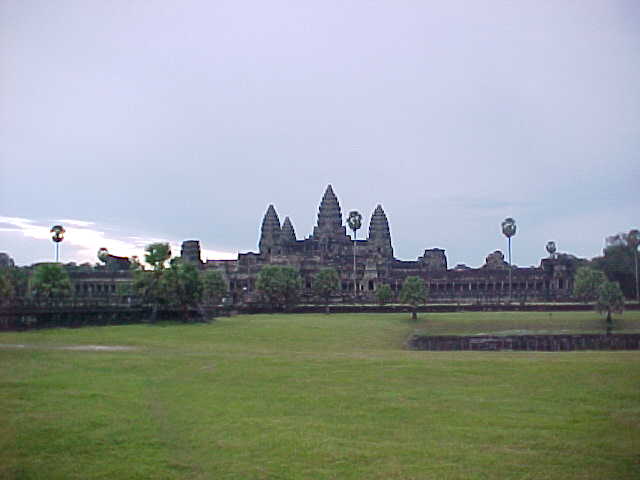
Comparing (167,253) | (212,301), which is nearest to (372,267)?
(212,301)

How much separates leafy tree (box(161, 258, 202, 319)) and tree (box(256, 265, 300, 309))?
70.9 ft

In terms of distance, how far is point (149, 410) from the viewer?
20.5 m

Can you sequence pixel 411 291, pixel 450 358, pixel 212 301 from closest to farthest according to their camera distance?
pixel 450 358
pixel 411 291
pixel 212 301

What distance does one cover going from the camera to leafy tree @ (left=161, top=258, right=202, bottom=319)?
6084 centimetres

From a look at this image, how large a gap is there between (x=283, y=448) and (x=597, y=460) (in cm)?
680

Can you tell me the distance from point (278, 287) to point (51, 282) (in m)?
26.5

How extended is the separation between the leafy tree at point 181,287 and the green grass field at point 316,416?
25836mm

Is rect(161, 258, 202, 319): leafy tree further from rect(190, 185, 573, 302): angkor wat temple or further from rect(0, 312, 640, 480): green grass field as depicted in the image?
rect(190, 185, 573, 302): angkor wat temple

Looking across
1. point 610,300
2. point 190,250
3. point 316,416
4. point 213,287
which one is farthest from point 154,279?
point 190,250

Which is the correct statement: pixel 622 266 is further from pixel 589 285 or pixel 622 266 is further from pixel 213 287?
pixel 213 287

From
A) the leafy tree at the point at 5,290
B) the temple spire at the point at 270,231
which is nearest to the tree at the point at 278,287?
the leafy tree at the point at 5,290

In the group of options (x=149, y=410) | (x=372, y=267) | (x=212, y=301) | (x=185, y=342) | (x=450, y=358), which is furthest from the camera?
(x=372, y=267)

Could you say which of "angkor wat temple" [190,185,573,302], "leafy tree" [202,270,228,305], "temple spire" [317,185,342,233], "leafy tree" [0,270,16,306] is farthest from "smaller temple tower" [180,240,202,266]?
"leafy tree" [0,270,16,306]

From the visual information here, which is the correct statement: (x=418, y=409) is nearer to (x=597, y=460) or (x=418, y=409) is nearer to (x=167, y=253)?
(x=597, y=460)
